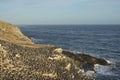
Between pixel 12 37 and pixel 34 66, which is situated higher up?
pixel 12 37

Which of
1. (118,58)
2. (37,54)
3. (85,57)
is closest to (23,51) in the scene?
(37,54)

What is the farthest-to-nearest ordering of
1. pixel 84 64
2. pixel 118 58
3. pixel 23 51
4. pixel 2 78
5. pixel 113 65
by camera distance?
pixel 118 58
pixel 113 65
pixel 84 64
pixel 23 51
pixel 2 78

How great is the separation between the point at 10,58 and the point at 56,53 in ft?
38.5

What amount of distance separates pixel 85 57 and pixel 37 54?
16139 mm

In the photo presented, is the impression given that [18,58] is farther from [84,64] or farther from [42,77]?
[84,64]

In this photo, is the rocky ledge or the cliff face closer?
the rocky ledge

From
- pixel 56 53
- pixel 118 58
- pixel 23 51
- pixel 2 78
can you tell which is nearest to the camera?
pixel 2 78

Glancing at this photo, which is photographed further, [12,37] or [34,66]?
[12,37]

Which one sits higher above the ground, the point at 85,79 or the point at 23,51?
the point at 23,51

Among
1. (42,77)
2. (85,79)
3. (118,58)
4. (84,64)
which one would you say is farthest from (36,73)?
(118,58)

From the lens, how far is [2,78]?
112 ft

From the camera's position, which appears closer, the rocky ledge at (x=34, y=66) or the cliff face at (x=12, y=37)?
the rocky ledge at (x=34, y=66)

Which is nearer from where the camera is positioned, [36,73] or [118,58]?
[36,73]

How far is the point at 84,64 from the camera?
57719 millimetres
